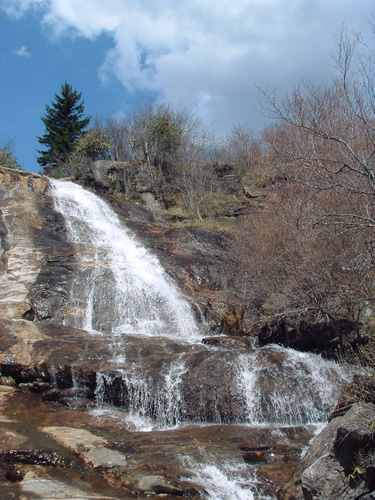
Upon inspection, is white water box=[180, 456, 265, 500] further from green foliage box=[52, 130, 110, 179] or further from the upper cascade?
green foliage box=[52, 130, 110, 179]

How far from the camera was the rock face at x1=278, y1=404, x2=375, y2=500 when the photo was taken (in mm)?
4488

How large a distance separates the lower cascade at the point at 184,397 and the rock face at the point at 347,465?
45.0 inches

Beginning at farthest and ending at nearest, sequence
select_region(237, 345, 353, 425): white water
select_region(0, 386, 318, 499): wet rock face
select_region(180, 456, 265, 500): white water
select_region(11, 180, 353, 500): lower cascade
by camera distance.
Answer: select_region(237, 345, 353, 425): white water
select_region(11, 180, 353, 500): lower cascade
select_region(180, 456, 265, 500): white water
select_region(0, 386, 318, 499): wet rock face

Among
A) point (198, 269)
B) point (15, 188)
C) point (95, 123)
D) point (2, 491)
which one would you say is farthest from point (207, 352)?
point (95, 123)

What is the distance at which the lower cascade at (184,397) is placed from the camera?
238 inches

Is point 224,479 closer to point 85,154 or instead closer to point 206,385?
point 206,385

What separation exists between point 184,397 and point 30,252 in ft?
29.0

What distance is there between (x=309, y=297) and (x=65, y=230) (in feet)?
34.0

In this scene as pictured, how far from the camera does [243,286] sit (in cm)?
1556

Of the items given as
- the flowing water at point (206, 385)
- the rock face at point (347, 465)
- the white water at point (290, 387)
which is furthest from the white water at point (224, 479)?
the white water at point (290, 387)

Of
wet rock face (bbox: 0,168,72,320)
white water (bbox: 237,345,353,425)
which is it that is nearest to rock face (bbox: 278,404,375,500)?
white water (bbox: 237,345,353,425)

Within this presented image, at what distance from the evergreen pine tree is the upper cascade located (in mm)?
15366

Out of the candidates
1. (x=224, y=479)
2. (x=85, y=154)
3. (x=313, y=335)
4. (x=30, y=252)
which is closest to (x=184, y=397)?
(x=224, y=479)

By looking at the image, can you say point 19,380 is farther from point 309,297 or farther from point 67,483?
point 309,297
